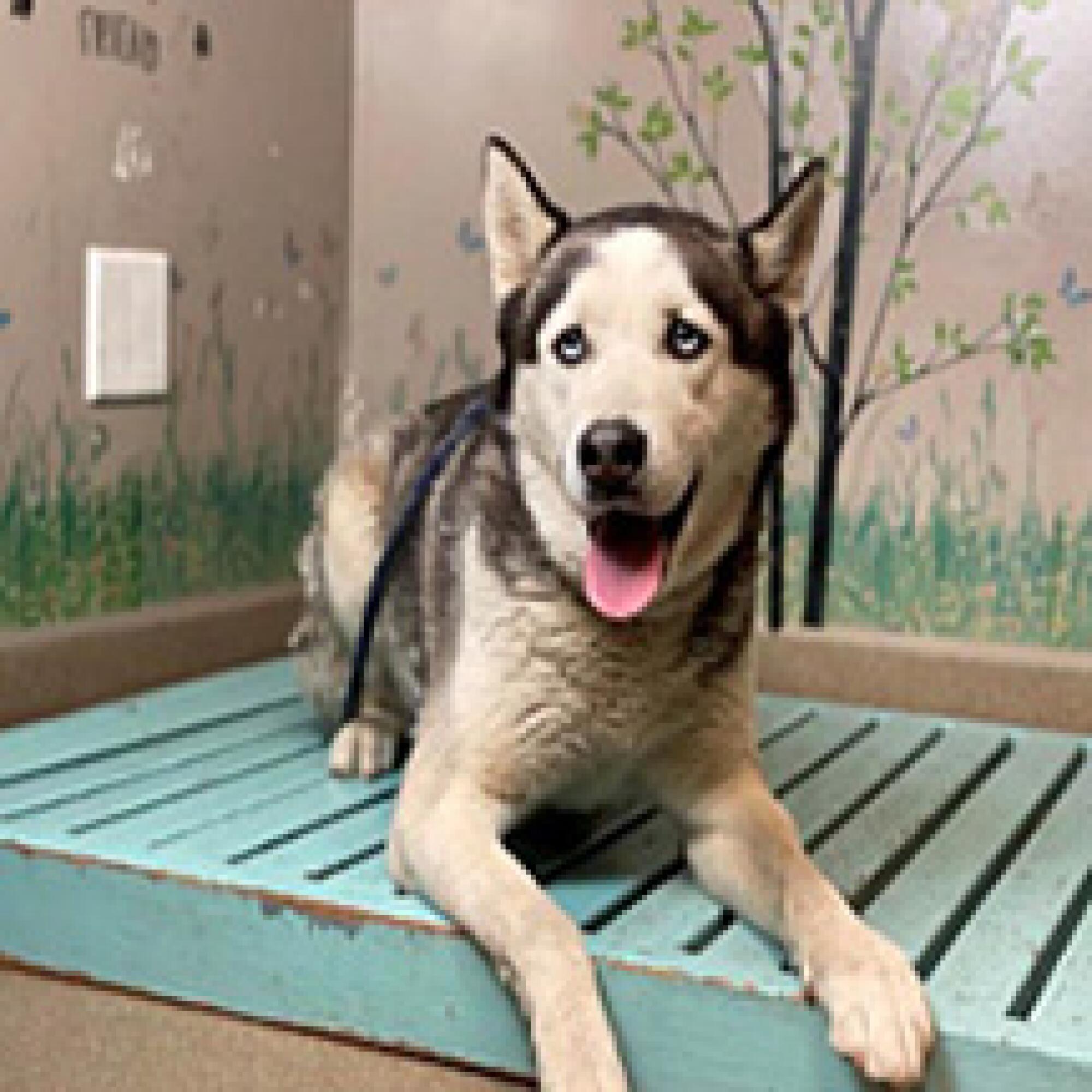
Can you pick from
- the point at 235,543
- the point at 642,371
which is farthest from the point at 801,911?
the point at 235,543

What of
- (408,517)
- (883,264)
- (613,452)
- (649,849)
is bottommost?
(649,849)

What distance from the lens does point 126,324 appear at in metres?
1.94

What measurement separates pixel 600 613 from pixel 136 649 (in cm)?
90

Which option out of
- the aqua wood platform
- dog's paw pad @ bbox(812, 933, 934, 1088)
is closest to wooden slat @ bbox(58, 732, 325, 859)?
the aqua wood platform

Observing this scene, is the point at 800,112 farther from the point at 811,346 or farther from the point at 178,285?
the point at 178,285

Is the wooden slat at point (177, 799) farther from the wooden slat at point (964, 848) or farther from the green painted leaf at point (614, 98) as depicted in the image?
the green painted leaf at point (614, 98)

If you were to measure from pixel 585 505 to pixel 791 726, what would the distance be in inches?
33.4

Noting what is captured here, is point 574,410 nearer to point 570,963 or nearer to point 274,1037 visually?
point 570,963

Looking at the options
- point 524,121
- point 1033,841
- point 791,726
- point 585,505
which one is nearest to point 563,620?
point 585,505

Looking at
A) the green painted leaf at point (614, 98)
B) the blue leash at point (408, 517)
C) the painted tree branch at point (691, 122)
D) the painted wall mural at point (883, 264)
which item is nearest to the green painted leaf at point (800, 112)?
the painted wall mural at point (883, 264)

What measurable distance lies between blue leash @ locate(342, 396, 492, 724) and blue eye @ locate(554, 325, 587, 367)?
0.31m

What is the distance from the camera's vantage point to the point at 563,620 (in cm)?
134

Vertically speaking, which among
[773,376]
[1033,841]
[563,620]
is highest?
[773,376]

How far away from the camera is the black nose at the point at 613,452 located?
1.16m
